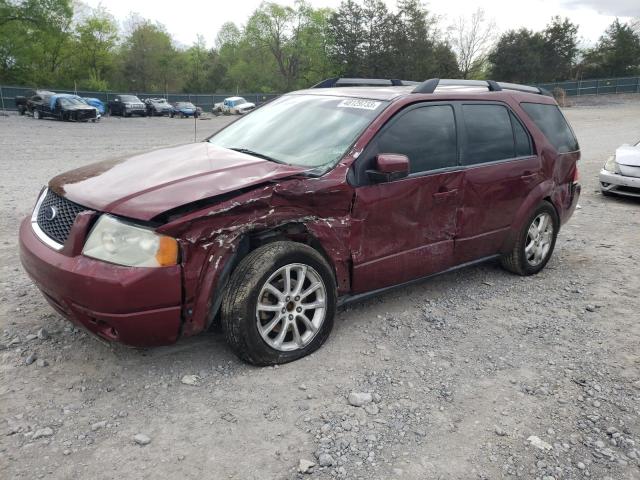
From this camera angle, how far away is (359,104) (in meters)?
3.92

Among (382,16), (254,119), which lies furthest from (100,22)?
(254,119)

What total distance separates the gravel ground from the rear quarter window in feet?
5.23

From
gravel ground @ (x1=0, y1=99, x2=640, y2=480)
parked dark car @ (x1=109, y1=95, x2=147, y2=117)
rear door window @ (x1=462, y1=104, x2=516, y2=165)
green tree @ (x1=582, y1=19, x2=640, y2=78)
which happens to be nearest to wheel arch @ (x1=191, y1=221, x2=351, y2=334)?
gravel ground @ (x1=0, y1=99, x2=640, y2=480)

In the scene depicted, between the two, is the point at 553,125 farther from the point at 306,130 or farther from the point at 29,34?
the point at 29,34

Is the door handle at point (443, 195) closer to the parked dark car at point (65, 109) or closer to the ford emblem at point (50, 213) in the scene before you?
the ford emblem at point (50, 213)

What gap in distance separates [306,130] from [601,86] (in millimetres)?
52007

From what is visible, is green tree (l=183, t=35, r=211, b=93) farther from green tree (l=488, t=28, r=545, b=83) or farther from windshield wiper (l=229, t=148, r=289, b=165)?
windshield wiper (l=229, t=148, r=289, b=165)

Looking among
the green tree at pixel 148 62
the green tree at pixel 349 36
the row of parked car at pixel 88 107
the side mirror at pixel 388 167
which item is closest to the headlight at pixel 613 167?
the side mirror at pixel 388 167

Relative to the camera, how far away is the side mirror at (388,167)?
344cm

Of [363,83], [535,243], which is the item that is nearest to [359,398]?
[535,243]

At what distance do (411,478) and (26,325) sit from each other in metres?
2.79

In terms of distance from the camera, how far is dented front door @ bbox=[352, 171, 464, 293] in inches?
141

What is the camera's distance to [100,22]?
67.7 m

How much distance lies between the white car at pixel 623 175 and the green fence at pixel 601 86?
4270 cm
